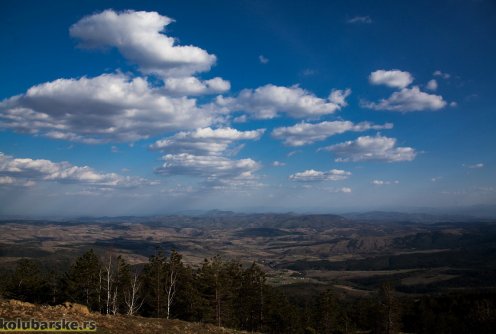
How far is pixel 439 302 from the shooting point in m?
120

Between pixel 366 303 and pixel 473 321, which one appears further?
pixel 366 303

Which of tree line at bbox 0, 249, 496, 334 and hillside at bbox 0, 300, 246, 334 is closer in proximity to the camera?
hillside at bbox 0, 300, 246, 334

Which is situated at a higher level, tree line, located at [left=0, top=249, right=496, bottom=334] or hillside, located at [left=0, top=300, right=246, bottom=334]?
hillside, located at [left=0, top=300, right=246, bottom=334]

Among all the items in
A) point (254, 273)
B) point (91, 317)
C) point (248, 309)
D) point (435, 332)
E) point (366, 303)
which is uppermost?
point (91, 317)

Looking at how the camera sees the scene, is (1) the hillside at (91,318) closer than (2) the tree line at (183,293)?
Yes

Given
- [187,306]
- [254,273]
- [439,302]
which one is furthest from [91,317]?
[439,302]

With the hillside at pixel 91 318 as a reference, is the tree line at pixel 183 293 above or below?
below

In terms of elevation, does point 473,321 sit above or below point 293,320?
below

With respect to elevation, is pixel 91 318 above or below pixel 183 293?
above

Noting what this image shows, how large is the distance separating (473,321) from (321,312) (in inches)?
1773

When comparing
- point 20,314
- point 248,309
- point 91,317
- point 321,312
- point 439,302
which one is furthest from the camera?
point 439,302

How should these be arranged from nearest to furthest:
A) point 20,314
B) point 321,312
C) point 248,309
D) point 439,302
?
point 20,314, point 248,309, point 321,312, point 439,302

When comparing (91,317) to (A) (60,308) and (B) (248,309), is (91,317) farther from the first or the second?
(B) (248,309)

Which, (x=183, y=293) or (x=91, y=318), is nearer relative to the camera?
(x=91, y=318)
